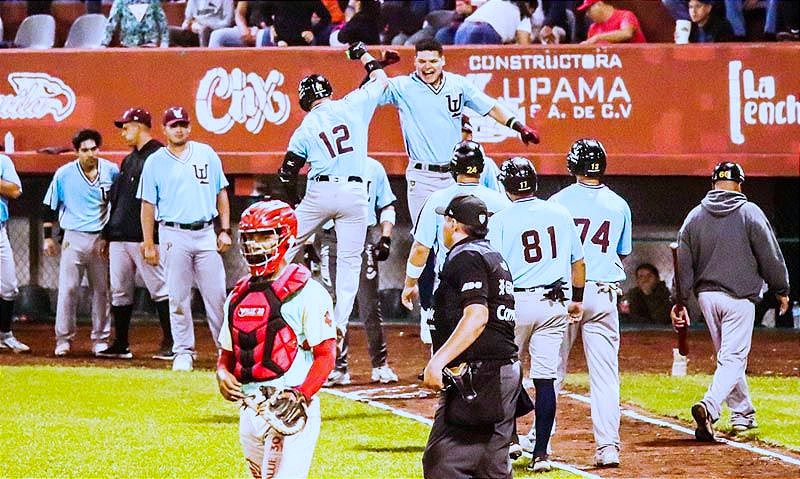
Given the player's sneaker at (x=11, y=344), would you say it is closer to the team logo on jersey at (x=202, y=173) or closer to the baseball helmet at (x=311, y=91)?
the team logo on jersey at (x=202, y=173)

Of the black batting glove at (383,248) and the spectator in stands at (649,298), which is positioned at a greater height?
the black batting glove at (383,248)

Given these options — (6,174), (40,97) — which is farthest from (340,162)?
(40,97)

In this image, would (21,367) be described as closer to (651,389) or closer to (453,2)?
(651,389)

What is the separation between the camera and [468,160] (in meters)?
8.86

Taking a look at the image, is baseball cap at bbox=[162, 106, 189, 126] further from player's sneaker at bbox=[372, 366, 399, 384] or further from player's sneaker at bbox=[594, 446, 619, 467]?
player's sneaker at bbox=[594, 446, 619, 467]

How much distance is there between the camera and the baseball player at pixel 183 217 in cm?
1219

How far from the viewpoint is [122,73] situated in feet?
52.1

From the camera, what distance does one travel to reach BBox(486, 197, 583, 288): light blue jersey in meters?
A: 8.44

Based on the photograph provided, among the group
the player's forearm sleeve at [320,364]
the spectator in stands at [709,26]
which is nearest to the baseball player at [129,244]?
the spectator in stands at [709,26]

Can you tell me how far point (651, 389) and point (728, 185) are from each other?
8.14ft

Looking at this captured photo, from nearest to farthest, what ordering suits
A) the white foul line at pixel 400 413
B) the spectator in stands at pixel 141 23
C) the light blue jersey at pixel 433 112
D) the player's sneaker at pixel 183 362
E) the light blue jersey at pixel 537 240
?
the light blue jersey at pixel 537 240, the white foul line at pixel 400 413, the light blue jersey at pixel 433 112, the player's sneaker at pixel 183 362, the spectator in stands at pixel 141 23

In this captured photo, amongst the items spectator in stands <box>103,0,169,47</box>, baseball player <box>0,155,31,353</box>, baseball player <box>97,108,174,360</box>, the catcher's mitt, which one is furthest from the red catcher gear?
spectator in stands <box>103,0,169,47</box>

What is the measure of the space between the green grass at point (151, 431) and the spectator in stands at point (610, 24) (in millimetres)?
5728

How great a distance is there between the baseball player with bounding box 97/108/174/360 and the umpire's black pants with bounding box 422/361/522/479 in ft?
Answer: 23.2
